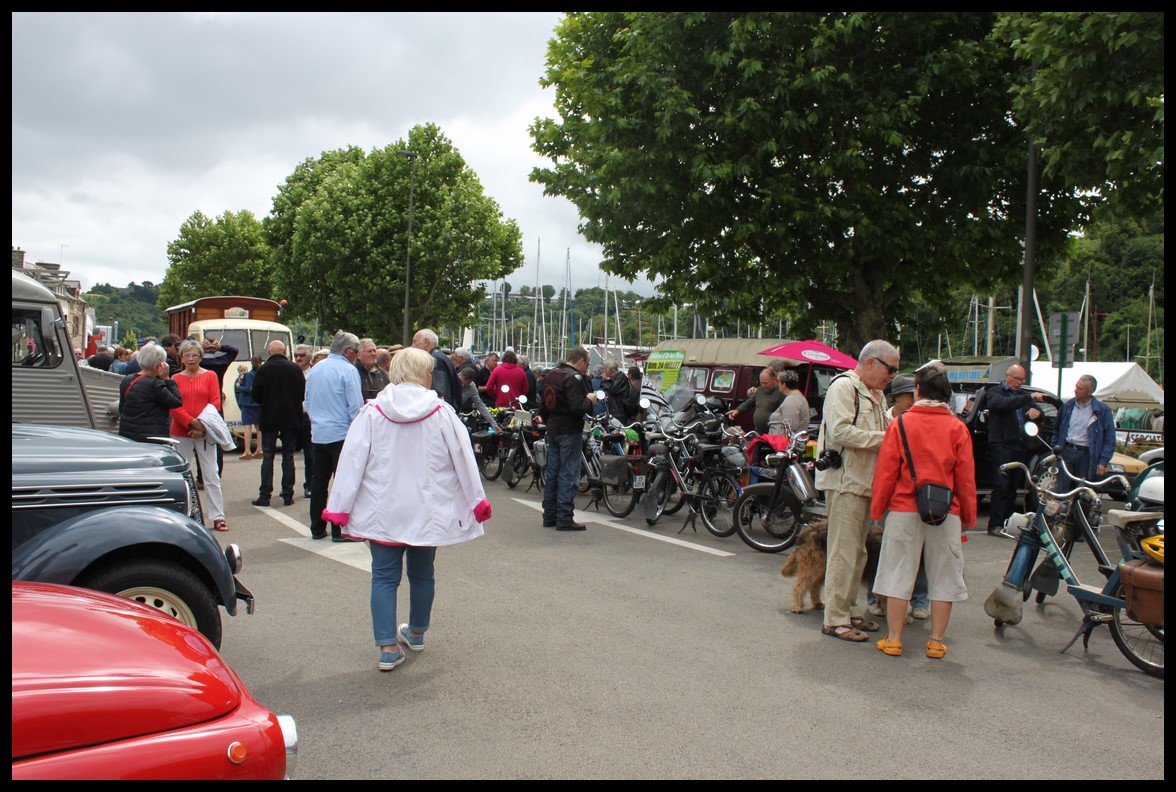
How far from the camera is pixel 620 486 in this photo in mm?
10602

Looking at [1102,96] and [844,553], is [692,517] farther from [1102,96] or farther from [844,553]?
[1102,96]

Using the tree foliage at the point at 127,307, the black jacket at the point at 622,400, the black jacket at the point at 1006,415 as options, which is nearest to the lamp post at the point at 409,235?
the black jacket at the point at 622,400

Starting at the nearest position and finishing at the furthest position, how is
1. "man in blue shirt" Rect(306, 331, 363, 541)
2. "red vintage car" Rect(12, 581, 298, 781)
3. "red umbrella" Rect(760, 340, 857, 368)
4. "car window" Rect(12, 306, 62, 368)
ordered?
"red vintage car" Rect(12, 581, 298, 781) → "car window" Rect(12, 306, 62, 368) → "man in blue shirt" Rect(306, 331, 363, 541) → "red umbrella" Rect(760, 340, 857, 368)

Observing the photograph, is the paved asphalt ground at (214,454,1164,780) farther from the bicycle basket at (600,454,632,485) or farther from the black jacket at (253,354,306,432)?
the black jacket at (253,354,306,432)

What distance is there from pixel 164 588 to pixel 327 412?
A: 402cm

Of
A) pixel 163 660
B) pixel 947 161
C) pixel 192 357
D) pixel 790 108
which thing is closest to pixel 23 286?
pixel 192 357

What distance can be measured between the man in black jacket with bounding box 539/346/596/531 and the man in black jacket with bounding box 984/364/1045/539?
16.0 ft

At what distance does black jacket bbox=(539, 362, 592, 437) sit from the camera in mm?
9555

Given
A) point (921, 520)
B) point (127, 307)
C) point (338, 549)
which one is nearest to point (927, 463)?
point (921, 520)

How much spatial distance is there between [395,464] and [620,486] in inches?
226

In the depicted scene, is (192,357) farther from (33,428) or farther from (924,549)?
(924,549)

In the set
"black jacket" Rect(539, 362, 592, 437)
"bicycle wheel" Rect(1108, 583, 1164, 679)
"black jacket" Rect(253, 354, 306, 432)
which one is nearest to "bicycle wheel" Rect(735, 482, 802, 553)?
"black jacket" Rect(539, 362, 592, 437)

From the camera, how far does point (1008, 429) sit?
1068cm
